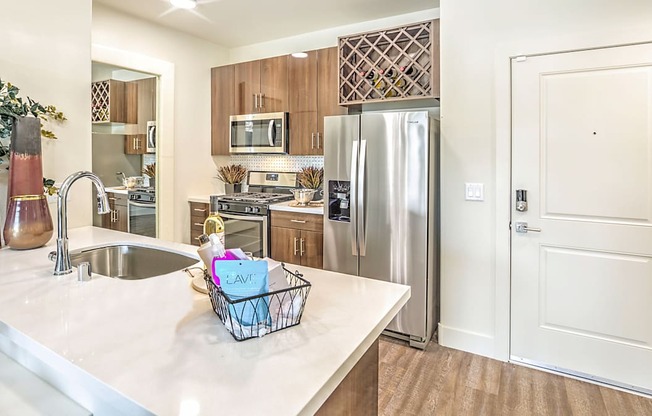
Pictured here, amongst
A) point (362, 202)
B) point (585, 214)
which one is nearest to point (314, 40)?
point (362, 202)

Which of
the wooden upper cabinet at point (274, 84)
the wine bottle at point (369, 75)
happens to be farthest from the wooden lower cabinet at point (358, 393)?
the wooden upper cabinet at point (274, 84)

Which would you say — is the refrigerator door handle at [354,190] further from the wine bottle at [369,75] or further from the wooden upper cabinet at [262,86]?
the wooden upper cabinet at [262,86]

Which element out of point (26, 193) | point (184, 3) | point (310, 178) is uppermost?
point (184, 3)

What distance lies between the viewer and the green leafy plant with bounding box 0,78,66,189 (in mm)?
1761

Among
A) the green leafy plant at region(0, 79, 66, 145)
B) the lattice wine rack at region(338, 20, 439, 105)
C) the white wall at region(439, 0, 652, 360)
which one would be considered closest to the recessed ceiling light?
the lattice wine rack at region(338, 20, 439, 105)

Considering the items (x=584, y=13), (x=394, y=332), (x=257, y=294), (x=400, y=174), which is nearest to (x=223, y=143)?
(x=400, y=174)

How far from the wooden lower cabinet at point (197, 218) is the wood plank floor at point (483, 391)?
247cm

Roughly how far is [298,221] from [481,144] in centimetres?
162

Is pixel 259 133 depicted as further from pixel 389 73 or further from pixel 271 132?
pixel 389 73

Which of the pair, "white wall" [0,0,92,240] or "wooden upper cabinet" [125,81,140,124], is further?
"wooden upper cabinet" [125,81,140,124]

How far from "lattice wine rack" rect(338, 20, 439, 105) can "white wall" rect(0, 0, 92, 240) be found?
75.8 inches

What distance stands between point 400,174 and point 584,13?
140cm

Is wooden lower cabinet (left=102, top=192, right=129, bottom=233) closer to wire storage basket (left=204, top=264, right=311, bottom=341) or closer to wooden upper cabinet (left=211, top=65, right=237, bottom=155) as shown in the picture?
wooden upper cabinet (left=211, top=65, right=237, bottom=155)

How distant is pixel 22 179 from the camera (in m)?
1.72
